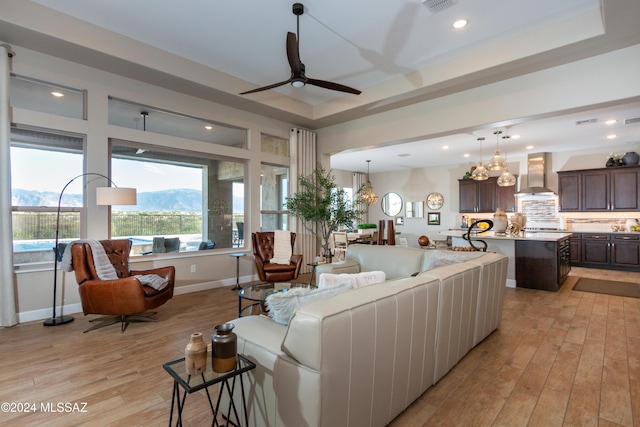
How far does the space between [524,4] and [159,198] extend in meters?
5.35

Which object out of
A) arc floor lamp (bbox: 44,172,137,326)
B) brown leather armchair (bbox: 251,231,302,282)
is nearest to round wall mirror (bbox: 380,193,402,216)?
brown leather armchair (bbox: 251,231,302,282)

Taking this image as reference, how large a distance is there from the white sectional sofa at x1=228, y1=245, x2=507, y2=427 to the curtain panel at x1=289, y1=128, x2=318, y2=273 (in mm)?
4350

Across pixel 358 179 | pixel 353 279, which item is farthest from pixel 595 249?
pixel 353 279

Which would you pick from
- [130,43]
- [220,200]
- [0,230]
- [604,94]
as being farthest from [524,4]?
[0,230]

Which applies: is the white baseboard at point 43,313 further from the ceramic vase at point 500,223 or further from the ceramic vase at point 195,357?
the ceramic vase at point 500,223

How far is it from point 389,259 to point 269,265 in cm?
198

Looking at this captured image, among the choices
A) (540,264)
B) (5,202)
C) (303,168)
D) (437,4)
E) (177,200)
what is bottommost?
(540,264)

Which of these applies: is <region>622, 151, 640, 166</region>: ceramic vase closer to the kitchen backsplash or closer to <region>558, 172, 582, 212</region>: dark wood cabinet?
<region>558, 172, 582, 212</region>: dark wood cabinet

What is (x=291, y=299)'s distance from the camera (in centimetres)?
176

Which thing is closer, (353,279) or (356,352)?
(356,352)

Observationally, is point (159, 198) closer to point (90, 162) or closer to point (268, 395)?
point (90, 162)

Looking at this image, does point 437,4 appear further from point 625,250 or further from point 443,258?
point 625,250

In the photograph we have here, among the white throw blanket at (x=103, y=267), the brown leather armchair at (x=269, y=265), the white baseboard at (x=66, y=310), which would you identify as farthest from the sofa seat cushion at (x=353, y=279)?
the white baseboard at (x=66, y=310)

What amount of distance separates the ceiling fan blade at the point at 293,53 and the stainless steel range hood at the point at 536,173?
761cm
